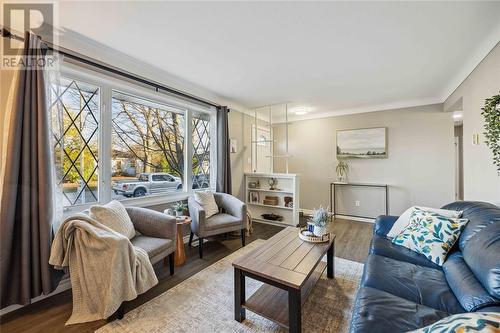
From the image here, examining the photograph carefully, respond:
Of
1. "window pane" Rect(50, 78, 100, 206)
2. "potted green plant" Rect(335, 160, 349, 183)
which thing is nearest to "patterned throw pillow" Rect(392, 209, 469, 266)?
"potted green plant" Rect(335, 160, 349, 183)

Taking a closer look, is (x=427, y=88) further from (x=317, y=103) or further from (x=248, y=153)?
(x=248, y=153)

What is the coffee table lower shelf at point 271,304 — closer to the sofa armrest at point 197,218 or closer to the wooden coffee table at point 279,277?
the wooden coffee table at point 279,277

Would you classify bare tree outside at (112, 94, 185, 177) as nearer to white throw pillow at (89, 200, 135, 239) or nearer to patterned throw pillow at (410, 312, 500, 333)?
white throw pillow at (89, 200, 135, 239)

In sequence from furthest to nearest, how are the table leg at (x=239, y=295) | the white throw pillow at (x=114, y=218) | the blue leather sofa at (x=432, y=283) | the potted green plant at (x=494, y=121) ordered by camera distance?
the white throw pillow at (x=114, y=218)
the potted green plant at (x=494, y=121)
the table leg at (x=239, y=295)
the blue leather sofa at (x=432, y=283)

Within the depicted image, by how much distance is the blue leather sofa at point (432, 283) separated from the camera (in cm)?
106

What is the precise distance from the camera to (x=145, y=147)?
2947 millimetres

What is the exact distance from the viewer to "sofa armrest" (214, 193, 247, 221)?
9.95 ft

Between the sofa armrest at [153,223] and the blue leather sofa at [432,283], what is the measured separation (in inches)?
69.2

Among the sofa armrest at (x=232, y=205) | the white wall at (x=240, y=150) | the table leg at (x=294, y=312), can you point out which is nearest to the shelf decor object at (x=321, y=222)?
the table leg at (x=294, y=312)

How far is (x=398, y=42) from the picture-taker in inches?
83.7

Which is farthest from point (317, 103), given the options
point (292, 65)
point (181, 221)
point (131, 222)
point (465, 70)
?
point (131, 222)

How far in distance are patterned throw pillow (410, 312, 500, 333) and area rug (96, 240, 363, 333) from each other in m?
1.08

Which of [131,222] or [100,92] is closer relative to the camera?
[131,222]

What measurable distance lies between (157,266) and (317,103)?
3860 mm
